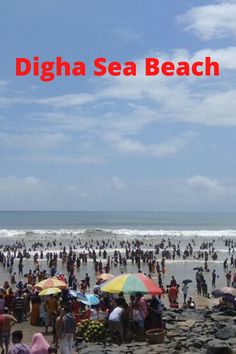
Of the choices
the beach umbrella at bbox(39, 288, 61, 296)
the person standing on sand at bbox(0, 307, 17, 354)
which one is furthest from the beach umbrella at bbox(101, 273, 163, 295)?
the beach umbrella at bbox(39, 288, 61, 296)

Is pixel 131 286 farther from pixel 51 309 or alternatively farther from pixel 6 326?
pixel 51 309

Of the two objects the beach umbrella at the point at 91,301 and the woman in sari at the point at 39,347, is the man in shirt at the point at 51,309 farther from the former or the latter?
the woman in sari at the point at 39,347

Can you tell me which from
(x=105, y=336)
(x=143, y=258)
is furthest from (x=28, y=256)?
(x=105, y=336)

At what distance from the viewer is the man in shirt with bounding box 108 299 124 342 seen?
1263cm

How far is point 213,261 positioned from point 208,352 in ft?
131

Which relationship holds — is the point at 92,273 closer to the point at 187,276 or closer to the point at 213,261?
the point at 187,276

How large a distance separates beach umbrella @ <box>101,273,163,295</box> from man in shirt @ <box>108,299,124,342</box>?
482 mm

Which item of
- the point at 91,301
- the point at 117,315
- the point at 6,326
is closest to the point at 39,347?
the point at 6,326

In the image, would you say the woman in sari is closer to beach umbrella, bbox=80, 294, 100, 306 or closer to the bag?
the bag

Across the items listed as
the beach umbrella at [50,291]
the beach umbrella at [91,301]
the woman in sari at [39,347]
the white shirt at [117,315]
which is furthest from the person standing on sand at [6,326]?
the beach umbrella at [91,301]

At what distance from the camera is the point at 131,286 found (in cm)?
1303

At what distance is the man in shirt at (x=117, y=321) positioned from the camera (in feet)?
41.4

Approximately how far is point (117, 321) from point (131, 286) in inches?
37.8

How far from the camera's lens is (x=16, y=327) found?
54.9 feet
